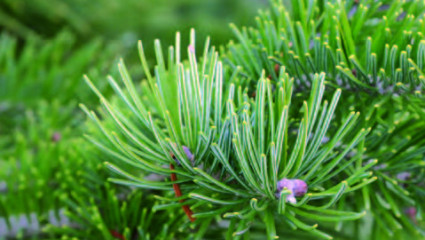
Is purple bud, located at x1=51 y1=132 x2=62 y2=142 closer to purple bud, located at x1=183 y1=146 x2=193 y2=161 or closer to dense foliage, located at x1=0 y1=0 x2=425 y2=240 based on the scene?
dense foliage, located at x1=0 y1=0 x2=425 y2=240

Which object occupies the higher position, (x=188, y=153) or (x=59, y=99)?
(x=59, y=99)

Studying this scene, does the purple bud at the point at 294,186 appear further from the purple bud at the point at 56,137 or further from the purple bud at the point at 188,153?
the purple bud at the point at 56,137

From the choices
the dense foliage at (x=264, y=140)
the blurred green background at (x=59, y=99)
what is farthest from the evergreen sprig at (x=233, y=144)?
the blurred green background at (x=59, y=99)

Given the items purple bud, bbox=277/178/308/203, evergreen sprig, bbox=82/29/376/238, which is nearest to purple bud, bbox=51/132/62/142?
evergreen sprig, bbox=82/29/376/238

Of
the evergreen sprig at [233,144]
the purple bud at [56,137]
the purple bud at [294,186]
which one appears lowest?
the purple bud at [294,186]

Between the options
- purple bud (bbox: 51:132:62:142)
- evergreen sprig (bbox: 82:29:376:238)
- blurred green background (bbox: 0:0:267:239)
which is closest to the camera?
evergreen sprig (bbox: 82:29:376:238)

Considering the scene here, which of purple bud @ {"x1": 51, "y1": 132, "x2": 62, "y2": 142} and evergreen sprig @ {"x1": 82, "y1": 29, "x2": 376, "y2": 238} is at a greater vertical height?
purple bud @ {"x1": 51, "y1": 132, "x2": 62, "y2": 142}

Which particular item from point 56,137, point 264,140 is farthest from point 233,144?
point 56,137

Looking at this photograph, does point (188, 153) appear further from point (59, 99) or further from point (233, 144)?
point (59, 99)
